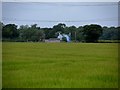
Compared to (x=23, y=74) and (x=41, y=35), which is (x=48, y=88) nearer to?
(x=23, y=74)

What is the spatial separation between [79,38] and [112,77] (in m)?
18.0

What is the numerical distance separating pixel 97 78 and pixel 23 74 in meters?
1.79

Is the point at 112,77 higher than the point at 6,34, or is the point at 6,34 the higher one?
the point at 6,34

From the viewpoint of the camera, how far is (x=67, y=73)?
25.5 ft

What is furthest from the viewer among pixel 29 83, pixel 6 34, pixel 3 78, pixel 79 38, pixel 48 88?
pixel 79 38

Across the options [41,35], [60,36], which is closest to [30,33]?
[41,35]

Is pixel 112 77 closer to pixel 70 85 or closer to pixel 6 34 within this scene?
pixel 70 85

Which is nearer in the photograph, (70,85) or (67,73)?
(70,85)

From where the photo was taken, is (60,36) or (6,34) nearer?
(6,34)

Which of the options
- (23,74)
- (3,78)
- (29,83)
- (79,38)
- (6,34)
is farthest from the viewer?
(79,38)

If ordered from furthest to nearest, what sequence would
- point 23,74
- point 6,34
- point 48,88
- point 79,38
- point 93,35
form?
1. point 79,38
2. point 93,35
3. point 6,34
4. point 23,74
5. point 48,88

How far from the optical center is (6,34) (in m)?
16.8

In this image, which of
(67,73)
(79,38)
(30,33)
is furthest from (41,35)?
(67,73)

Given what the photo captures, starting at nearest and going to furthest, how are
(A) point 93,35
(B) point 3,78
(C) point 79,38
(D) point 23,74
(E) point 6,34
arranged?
(B) point 3,78, (D) point 23,74, (E) point 6,34, (A) point 93,35, (C) point 79,38
